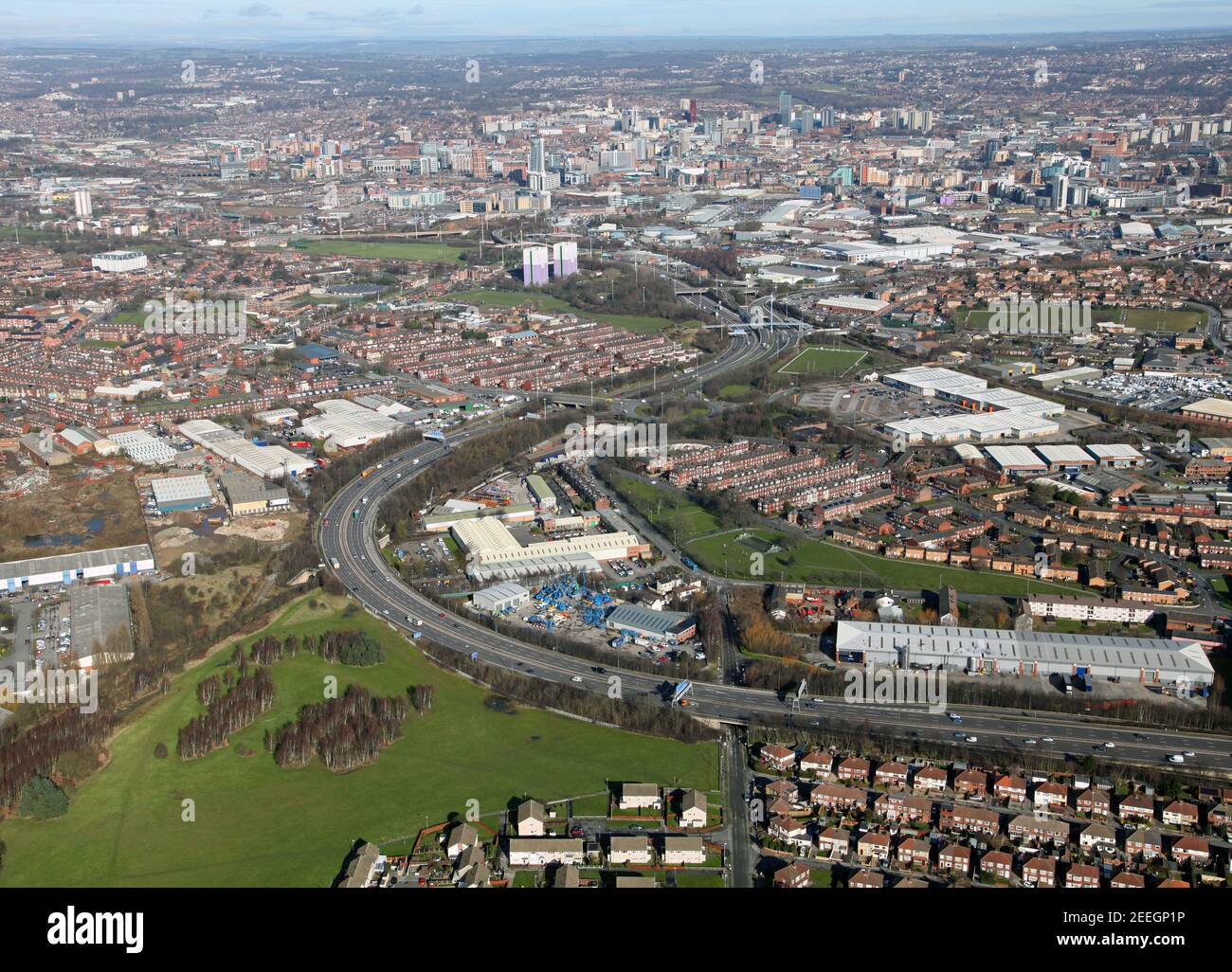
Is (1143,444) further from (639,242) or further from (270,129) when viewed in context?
(270,129)

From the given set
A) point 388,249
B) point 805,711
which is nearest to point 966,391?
point 805,711

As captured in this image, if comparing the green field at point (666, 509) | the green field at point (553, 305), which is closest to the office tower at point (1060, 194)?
the green field at point (553, 305)

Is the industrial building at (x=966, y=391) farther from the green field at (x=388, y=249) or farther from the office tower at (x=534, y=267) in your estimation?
the green field at (x=388, y=249)

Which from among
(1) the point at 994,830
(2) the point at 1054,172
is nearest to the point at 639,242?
(2) the point at 1054,172

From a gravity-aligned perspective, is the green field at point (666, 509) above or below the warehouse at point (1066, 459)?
below

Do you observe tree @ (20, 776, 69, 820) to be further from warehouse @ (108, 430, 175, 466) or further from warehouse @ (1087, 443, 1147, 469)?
warehouse @ (1087, 443, 1147, 469)

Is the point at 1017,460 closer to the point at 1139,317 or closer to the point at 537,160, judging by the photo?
the point at 1139,317

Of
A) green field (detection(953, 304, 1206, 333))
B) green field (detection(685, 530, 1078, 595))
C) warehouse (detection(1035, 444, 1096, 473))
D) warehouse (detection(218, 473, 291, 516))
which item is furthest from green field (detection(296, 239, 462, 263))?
green field (detection(685, 530, 1078, 595))
